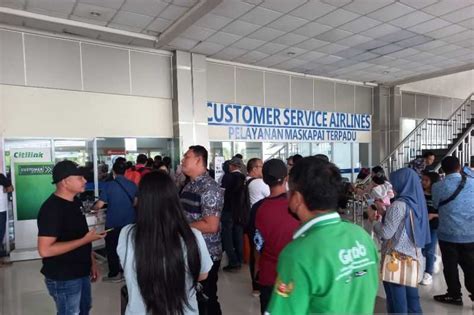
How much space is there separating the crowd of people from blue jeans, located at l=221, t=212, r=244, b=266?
87cm

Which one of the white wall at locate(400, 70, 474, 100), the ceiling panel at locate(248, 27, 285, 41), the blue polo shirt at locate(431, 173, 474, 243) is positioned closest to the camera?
the blue polo shirt at locate(431, 173, 474, 243)

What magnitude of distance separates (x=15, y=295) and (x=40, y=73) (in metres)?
3.53

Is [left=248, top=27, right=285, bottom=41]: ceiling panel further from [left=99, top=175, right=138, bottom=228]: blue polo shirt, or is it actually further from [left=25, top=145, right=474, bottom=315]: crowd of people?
[left=25, top=145, right=474, bottom=315]: crowd of people

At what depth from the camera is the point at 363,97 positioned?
33.6 feet

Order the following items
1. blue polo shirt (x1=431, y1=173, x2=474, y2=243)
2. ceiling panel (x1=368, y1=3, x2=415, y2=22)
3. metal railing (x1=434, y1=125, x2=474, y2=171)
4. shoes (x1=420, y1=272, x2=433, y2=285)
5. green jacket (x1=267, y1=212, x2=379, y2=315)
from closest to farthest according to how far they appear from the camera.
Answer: green jacket (x1=267, y1=212, x2=379, y2=315) < blue polo shirt (x1=431, y1=173, x2=474, y2=243) < shoes (x1=420, y1=272, x2=433, y2=285) < ceiling panel (x1=368, y1=3, x2=415, y2=22) < metal railing (x1=434, y1=125, x2=474, y2=171)

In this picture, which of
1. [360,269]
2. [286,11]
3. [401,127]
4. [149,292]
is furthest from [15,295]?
[401,127]

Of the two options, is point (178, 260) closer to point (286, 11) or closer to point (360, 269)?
point (360, 269)

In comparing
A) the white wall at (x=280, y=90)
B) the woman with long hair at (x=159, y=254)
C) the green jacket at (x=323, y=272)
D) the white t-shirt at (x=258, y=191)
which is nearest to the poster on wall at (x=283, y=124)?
the white wall at (x=280, y=90)

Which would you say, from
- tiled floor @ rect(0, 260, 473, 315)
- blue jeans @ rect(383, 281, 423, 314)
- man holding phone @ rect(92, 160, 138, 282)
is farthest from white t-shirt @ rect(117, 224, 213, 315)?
man holding phone @ rect(92, 160, 138, 282)

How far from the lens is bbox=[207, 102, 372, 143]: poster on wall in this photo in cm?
773

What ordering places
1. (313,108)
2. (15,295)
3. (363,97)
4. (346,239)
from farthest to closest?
(363,97) < (313,108) < (15,295) < (346,239)

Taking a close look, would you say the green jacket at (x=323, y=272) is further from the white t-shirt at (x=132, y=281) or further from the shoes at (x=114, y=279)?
the shoes at (x=114, y=279)

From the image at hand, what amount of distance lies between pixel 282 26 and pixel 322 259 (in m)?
5.35

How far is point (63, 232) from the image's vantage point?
191cm
